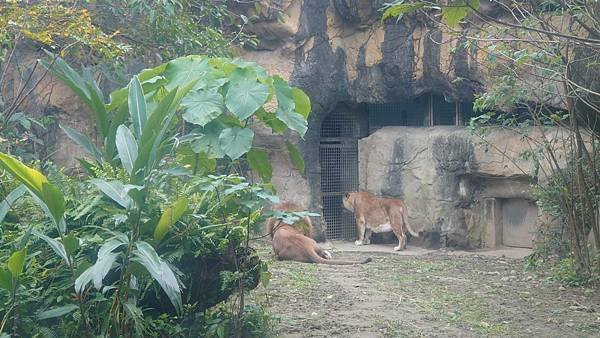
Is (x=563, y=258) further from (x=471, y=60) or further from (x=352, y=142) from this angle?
(x=352, y=142)

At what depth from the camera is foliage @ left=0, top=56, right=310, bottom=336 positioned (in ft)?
16.4

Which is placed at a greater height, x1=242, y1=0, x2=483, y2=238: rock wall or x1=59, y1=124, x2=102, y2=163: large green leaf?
x1=242, y1=0, x2=483, y2=238: rock wall

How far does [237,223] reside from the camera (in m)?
5.71

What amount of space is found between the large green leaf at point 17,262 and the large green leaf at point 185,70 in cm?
197

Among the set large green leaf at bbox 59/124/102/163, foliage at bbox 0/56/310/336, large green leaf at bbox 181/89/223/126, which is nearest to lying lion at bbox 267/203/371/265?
foliage at bbox 0/56/310/336

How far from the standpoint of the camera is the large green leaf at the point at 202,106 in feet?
19.3

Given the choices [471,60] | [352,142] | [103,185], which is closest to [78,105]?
[352,142]

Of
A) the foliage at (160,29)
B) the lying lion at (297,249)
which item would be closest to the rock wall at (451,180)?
the lying lion at (297,249)

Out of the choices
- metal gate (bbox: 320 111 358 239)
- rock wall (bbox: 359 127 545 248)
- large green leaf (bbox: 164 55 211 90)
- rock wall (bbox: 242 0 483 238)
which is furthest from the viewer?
metal gate (bbox: 320 111 358 239)

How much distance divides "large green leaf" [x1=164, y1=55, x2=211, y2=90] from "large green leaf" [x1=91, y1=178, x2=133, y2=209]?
138 centimetres

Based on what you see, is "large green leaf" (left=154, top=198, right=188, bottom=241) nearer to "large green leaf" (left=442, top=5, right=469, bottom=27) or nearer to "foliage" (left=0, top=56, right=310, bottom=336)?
"foliage" (left=0, top=56, right=310, bottom=336)

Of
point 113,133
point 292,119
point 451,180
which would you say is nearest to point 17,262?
point 113,133

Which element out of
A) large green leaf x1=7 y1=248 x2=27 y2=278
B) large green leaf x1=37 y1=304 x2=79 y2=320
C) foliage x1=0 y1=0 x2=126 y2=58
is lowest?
large green leaf x1=37 y1=304 x2=79 y2=320

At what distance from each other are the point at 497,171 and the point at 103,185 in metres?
8.86
